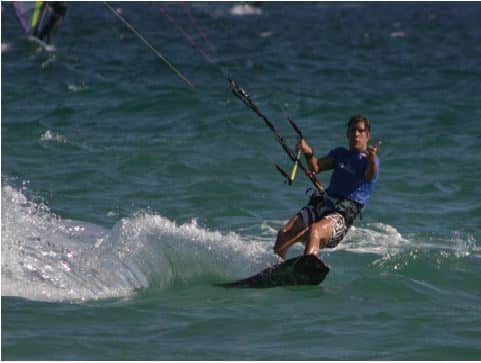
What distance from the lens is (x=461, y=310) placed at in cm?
871

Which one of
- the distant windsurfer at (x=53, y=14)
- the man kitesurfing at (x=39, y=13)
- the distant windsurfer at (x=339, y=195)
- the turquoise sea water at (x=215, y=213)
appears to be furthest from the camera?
the distant windsurfer at (x=53, y=14)

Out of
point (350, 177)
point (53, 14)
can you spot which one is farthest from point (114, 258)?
point (53, 14)

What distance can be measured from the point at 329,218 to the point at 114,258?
177cm

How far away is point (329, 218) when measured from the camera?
30.2 ft

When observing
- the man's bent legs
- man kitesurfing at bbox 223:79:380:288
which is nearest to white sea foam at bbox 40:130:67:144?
man kitesurfing at bbox 223:79:380:288

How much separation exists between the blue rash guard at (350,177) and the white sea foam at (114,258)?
794 mm

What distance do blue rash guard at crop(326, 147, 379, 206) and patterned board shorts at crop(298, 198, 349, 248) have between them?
16 cm

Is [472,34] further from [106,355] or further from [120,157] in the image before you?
[106,355]

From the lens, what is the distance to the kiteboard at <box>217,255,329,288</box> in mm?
8906

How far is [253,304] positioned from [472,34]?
3811cm

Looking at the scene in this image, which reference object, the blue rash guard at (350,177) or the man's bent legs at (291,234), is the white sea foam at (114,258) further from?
the blue rash guard at (350,177)

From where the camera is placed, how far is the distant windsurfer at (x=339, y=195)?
919cm

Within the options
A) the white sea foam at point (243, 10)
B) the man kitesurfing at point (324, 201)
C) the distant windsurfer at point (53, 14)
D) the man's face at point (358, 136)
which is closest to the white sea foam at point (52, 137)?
the distant windsurfer at point (53, 14)

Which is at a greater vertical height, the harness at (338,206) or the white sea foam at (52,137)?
the white sea foam at (52,137)
